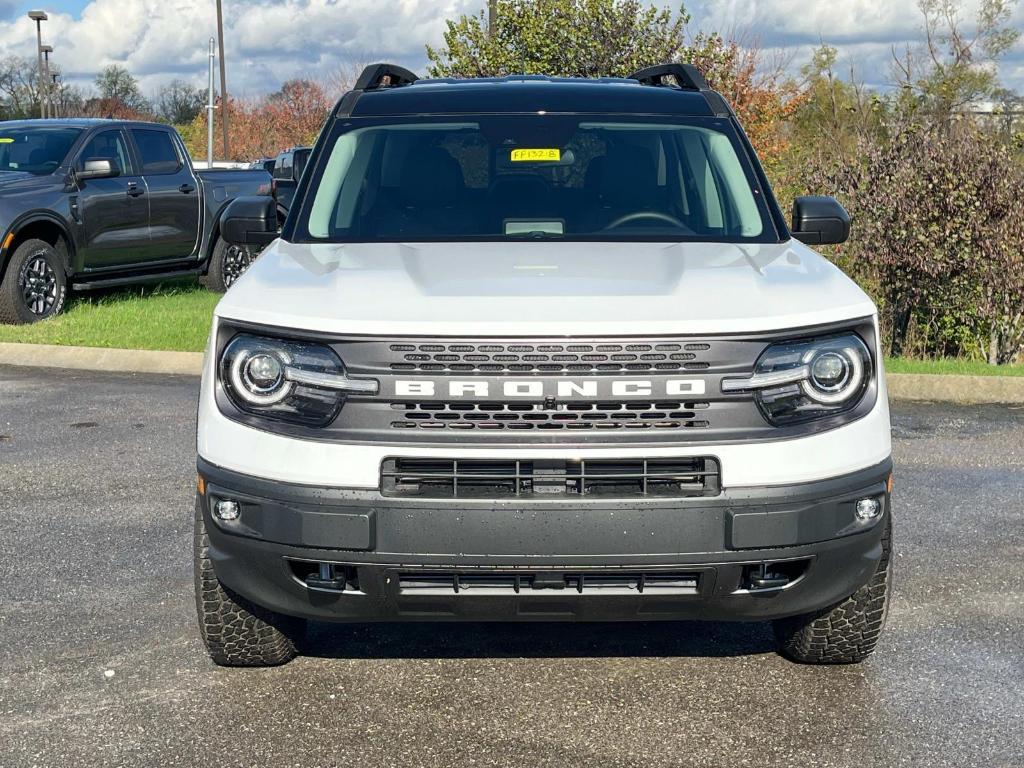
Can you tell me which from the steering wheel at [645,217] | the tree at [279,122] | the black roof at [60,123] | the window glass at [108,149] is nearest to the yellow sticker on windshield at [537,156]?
the steering wheel at [645,217]

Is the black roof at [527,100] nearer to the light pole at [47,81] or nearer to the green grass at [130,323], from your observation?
the green grass at [130,323]

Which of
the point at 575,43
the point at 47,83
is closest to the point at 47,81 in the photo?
the point at 47,83

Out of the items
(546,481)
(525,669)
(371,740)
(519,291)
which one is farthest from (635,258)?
(371,740)

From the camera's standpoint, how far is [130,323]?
1405 cm

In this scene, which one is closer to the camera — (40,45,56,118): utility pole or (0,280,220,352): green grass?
(0,280,220,352): green grass

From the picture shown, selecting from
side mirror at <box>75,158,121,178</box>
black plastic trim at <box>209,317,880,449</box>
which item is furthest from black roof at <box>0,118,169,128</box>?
black plastic trim at <box>209,317,880,449</box>

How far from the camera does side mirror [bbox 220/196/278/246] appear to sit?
5527 mm

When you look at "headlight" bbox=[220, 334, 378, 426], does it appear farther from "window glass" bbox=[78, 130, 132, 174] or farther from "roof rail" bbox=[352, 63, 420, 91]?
"window glass" bbox=[78, 130, 132, 174]

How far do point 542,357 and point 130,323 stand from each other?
10.9 m

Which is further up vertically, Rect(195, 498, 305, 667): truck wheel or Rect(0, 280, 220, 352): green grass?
Rect(195, 498, 305, 667): truck wheel

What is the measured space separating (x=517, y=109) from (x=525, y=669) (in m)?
2.21

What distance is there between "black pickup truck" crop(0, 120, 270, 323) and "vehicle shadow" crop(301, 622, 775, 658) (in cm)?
963

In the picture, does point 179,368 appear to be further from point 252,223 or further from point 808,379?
point 808,379

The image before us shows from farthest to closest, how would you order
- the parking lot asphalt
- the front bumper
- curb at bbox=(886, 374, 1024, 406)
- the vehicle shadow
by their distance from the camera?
curb at bbox=(886, 374, 1024, 406) → the vehicle shadow → the parking lot asphalt → the front bumper
